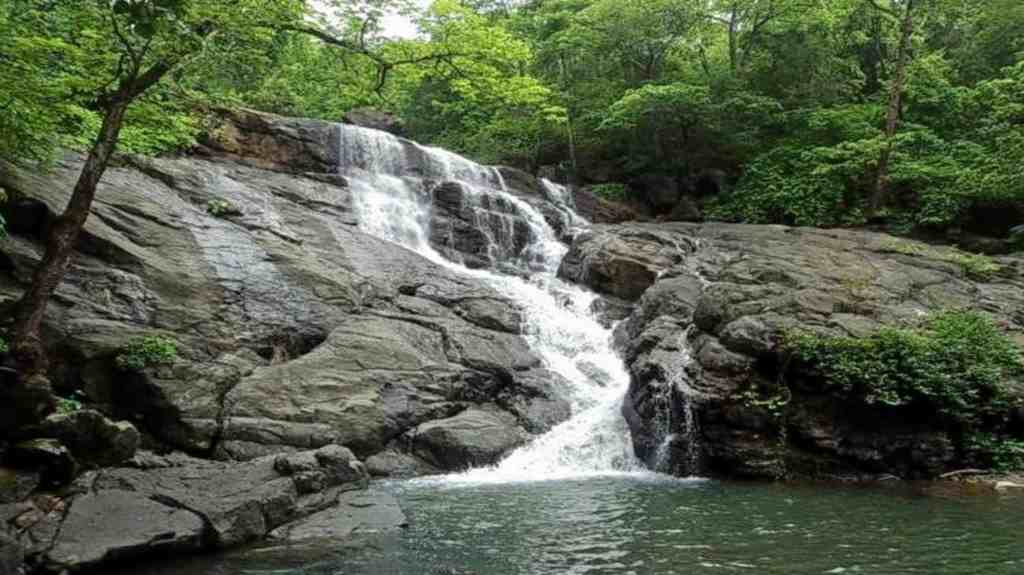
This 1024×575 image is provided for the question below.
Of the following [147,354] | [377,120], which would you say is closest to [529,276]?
[147,354]

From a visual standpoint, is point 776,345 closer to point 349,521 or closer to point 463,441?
point 463,441

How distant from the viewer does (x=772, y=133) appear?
1169 inches

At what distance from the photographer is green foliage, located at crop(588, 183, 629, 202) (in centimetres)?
3066

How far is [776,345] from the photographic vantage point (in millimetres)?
14188

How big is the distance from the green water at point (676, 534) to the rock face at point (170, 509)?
50 cm

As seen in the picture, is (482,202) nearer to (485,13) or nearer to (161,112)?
(161,112)

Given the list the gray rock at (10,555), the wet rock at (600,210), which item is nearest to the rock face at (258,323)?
the gray rock at (10,555)

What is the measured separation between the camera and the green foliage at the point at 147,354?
12.4 m

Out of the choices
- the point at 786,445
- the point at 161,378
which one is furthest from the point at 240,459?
the point at 786,445

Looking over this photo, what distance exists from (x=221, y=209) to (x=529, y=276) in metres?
8.84

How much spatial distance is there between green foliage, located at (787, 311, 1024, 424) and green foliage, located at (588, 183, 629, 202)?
17.3 m

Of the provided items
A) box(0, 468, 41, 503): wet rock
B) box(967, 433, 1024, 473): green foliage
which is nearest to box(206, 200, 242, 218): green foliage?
box(0, 468, 41, 503): wet rock

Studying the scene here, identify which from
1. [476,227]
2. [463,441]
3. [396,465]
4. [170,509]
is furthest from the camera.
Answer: [476,227]

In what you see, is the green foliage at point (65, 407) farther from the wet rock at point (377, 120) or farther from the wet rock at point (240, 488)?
the wet rock at point (377, 120)
